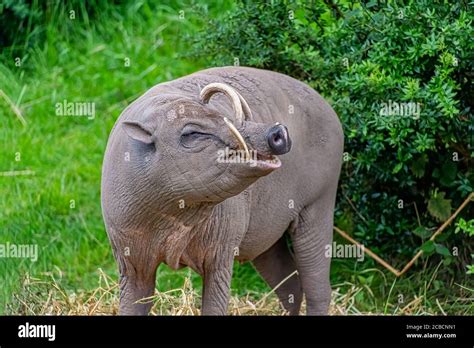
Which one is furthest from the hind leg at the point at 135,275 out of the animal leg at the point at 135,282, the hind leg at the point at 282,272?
the hind leg at the point at 282,272

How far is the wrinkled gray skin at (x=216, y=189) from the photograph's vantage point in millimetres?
5027

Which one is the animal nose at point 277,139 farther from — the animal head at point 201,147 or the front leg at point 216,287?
the front leg at point 216,287

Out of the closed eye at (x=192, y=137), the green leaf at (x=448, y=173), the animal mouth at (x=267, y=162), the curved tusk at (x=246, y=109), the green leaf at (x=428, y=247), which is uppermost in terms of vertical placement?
the curved tusk at (x=246, y=109)

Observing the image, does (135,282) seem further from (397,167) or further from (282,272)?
(397,167)

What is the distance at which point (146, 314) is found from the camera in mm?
5738

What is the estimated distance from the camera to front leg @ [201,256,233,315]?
5.57m

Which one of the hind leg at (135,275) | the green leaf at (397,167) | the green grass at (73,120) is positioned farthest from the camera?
the green grass at (73,120)

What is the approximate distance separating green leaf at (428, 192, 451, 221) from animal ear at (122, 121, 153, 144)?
252 cm

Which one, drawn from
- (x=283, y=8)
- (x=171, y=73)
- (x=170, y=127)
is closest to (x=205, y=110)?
(x=170, y=127)

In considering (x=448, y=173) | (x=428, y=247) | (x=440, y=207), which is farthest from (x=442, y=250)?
(x=448, y=173)

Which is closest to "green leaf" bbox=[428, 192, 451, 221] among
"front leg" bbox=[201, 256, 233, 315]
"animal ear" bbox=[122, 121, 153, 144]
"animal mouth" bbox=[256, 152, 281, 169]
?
"front leg" bbox=[201, 256, 233, 315]

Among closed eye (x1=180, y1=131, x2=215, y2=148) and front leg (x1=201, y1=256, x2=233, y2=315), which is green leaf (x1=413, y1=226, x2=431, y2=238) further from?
closed eye (x1=180, y1=131, x2=215, y2=148)
